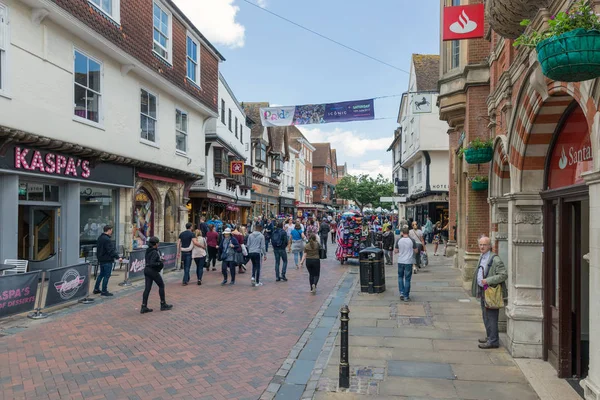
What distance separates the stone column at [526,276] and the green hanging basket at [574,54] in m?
3.26

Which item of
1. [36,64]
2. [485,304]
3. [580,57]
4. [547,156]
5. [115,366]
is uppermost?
[36,64]

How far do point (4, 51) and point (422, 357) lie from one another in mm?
10405

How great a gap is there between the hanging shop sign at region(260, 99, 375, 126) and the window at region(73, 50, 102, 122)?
5518 millimetres

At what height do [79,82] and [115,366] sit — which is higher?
[79,82]

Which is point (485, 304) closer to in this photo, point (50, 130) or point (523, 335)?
point (523, 335)

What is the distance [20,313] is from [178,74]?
1179 cm

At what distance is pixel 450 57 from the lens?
43.1 feet

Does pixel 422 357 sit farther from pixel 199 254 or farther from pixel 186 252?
pixel 186 252

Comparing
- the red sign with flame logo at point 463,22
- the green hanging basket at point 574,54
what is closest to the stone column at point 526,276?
the green hanging basket at point 574,54

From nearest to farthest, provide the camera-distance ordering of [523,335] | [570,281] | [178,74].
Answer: [570,281], [523,335], [178,74]

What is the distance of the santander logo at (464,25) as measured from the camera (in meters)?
9.34

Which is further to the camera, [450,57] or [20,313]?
[450,57]

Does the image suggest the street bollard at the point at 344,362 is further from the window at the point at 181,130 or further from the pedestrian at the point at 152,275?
the window at the point at 181,130

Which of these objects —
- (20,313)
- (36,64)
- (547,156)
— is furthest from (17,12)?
(547,156)
